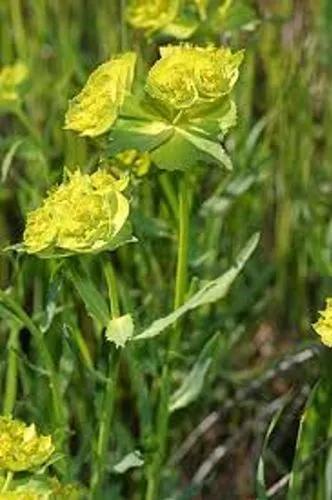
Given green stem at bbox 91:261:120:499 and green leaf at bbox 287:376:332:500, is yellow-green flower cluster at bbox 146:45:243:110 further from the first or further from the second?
green leaf at bbox 287:376:332:500

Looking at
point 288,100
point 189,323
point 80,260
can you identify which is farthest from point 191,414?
point 80,260

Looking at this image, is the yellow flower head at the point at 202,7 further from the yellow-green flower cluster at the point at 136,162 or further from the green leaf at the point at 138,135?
the green leaf at the point at 138,135

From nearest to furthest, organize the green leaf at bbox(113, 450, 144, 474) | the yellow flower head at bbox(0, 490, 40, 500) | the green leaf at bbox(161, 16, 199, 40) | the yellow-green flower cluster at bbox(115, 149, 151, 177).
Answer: the yellow flower head at bbox(0, 490, 40, 500) → the green leaf at bbox(113, 450, 144, 474) → the yellow-green flower cluster at bbox(115, 149, 151, 177) → the green leaf at bbox(161, 16, 199, 40)

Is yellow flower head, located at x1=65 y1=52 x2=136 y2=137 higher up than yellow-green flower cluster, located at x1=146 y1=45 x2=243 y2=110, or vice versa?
yellow-green flower cluster, located at x1=146 y1=45 x2=243 y2=110

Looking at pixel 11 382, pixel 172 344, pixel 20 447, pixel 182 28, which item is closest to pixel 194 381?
pixel 172 344

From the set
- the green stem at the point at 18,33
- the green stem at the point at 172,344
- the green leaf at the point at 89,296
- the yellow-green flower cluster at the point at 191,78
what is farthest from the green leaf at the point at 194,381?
the green stem at the point at 18,33

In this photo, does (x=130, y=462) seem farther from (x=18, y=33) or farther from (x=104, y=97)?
(x=18, y=33)

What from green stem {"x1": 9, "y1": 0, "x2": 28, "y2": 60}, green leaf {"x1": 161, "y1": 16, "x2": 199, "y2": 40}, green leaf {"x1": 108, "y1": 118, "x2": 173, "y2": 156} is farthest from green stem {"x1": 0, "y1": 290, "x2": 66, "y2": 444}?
green stem {"x1": 9, "y1": 0, "x2": 28, "y2": 60}
